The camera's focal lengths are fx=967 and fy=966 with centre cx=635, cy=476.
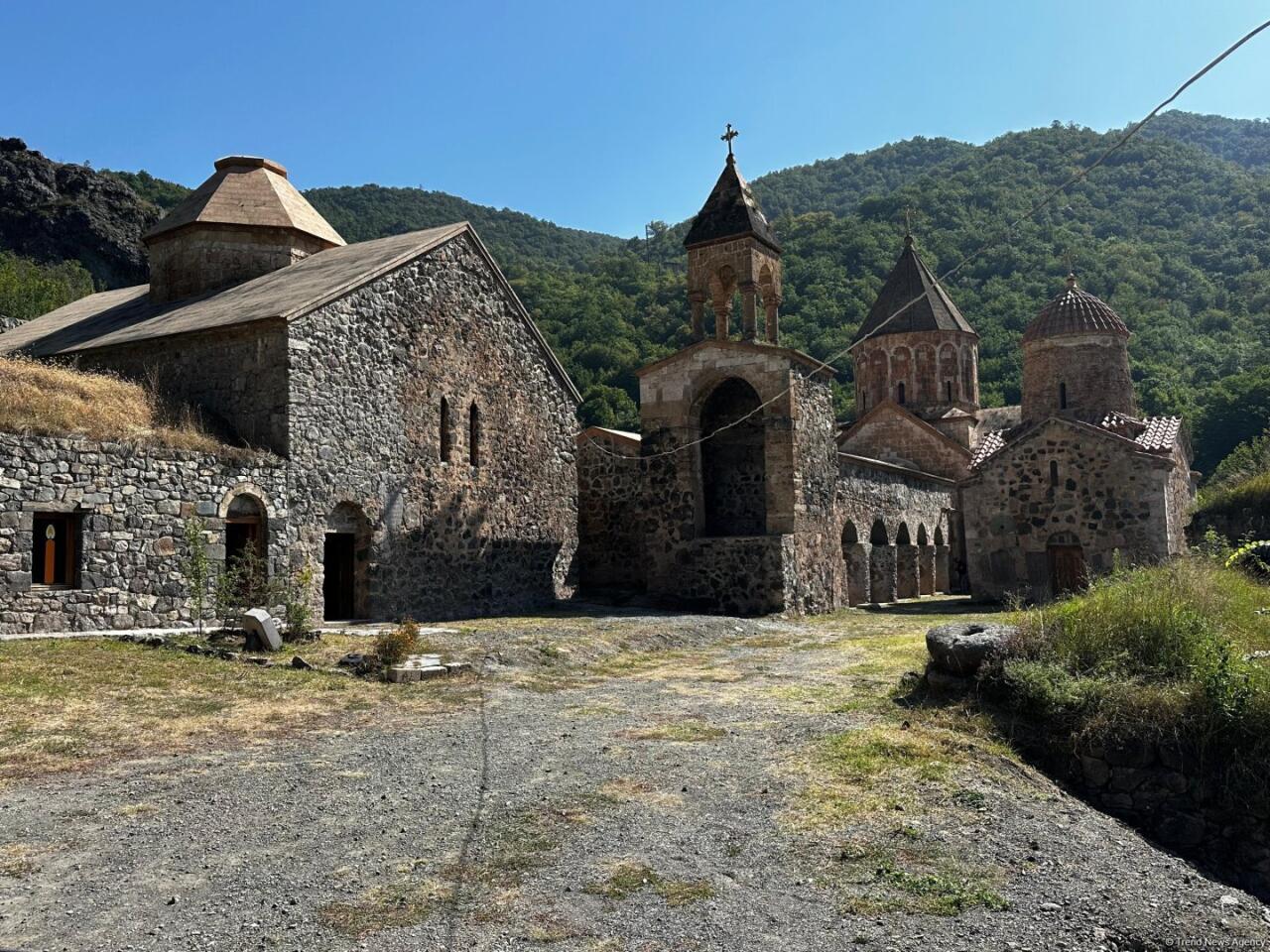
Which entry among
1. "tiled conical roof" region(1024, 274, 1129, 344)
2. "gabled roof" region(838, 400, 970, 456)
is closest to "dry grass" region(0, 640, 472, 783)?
"tiled conical roof" region(1024, 274, 1129, 344)

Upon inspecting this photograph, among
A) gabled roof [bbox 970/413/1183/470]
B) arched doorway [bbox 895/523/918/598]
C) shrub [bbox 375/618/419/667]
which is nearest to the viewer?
shrub [bbox 375/618/419/667]

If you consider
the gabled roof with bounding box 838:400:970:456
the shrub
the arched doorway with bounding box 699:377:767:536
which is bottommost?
the shrub

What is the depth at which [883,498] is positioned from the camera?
24734mm

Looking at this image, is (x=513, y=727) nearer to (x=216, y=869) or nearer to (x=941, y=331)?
(x=216, y=869)

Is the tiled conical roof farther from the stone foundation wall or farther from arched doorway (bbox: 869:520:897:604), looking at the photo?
the stone foundation wall

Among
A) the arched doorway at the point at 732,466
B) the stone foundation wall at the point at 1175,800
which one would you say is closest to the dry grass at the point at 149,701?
the stone foundation wall at the point at 1175,800

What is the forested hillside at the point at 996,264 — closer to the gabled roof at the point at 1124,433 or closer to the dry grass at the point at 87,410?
the gabled roof at the point at 1124,433

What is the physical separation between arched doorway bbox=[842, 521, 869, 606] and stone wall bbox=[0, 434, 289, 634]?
14.1m

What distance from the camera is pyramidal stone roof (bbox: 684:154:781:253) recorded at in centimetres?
1888

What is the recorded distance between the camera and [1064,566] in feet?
65.6

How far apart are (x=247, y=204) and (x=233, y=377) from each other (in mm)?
6446

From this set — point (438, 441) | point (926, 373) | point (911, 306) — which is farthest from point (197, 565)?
point (911, 306)

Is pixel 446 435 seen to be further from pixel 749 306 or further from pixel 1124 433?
pixel 1124 433

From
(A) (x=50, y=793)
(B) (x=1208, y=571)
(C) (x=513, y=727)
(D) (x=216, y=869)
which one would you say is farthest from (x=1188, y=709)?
(A) (x=50, y=793)
